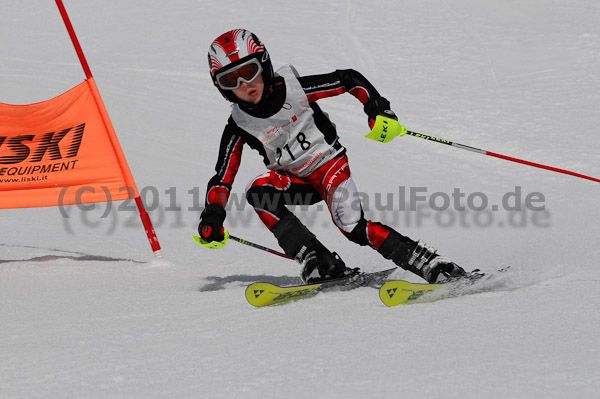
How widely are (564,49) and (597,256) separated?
26.6 feet

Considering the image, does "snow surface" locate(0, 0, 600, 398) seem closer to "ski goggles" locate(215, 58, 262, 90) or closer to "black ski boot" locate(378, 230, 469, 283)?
"black ski boot" locate(378, 230, 469, 283)

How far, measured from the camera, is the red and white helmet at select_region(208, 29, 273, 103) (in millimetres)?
4297

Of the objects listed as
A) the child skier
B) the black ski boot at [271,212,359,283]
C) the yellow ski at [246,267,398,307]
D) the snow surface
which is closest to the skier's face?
the child skier

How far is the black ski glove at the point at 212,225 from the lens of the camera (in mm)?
4531

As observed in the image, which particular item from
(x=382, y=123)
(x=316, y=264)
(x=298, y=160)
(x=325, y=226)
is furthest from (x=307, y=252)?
(x=325, y=226)

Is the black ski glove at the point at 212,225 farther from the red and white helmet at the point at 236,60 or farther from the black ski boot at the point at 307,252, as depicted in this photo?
the red and white helmet at the point at 236,60

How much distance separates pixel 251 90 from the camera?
4.39m

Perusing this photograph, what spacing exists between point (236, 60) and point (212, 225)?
0.99 metres

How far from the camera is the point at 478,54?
12.8m

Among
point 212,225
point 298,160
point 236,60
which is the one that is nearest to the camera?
point 236,60

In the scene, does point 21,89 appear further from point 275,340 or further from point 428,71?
point 275,340

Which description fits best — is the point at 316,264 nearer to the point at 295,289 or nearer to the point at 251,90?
the point at 295,289

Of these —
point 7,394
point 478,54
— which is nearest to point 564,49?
point 478,54

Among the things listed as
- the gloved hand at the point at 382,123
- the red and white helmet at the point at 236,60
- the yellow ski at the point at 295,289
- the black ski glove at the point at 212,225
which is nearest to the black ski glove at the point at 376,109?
the gloved hand at the point at 382,123
